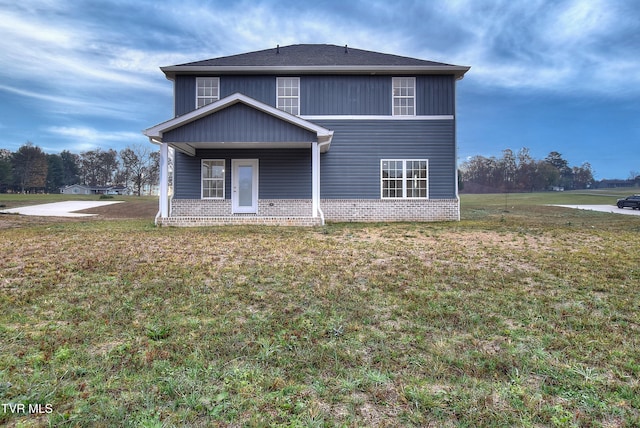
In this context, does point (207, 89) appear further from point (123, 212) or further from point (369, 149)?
point (123, 212)

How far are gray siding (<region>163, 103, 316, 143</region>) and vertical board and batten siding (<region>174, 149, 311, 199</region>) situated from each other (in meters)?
2.41

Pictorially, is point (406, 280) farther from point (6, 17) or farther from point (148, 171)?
point (148, 171)

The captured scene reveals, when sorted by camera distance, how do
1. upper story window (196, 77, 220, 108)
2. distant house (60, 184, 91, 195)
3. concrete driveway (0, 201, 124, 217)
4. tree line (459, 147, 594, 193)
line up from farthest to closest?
distant house (60, 184, 91, 195) < tree line (459, 147, 594, 193) < concrete driveway (0, 201, 124, 217) < upper story window (196, 77, 220, 108)

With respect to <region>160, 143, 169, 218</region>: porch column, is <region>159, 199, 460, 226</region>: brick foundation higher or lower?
lower

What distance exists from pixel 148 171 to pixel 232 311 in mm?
61537

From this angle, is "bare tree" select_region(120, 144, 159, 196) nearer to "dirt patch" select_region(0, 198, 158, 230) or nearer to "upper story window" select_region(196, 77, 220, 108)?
"dirt patch" select_region(0, 198, 158, 230)

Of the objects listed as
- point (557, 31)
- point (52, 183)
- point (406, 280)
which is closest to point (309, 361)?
point (406, 280)

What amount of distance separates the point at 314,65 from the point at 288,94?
1589 millimetres

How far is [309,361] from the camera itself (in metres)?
2.73

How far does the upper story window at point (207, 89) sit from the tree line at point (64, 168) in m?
46.0

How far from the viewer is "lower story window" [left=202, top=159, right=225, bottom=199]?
14.1 metres

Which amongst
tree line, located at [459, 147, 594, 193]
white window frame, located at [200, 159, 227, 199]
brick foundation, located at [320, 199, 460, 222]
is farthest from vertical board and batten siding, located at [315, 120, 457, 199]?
tree line, located at [459, 147, 594, 193]

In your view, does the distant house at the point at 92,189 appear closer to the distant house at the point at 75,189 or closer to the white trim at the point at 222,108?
the distant house at the point at 75,189

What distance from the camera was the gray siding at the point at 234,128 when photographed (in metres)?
11.5
